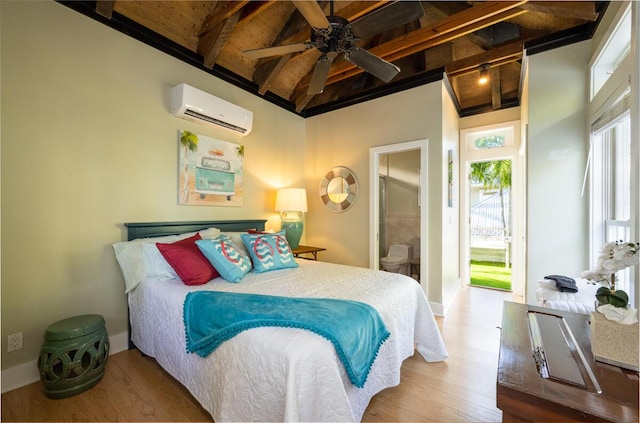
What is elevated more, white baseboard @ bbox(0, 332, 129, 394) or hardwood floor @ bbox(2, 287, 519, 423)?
white baseboard @ bbox(0, 332, 129, 394)

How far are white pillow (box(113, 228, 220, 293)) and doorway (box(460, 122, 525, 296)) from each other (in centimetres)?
429

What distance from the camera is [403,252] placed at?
4.19 metres

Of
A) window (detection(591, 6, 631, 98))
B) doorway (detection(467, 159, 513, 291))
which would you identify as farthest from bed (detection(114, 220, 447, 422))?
doorway (detection(467, 159, 513, 291))

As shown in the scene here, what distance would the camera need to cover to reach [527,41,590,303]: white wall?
245 centimetres

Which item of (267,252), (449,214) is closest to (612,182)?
(449,214)

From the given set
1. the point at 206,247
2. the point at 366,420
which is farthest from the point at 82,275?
the point at 366,420

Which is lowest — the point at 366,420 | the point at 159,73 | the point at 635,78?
the point at 366,420

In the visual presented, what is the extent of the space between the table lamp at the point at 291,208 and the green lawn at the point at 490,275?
320 centimetres

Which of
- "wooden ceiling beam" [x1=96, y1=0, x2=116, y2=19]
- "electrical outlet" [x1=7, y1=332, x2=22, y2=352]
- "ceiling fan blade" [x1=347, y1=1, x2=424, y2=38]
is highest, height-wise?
"wooden ceiling beam" [x1=96, y1=0, x2=116, y2=19]

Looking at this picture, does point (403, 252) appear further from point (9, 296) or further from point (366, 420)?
point (9, 296)

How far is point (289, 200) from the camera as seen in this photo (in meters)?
3.61

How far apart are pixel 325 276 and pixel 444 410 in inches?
46.4

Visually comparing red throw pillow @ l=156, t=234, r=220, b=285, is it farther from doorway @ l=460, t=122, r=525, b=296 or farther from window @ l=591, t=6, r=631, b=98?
doorway @ l=460, t=122, r=525, b=296

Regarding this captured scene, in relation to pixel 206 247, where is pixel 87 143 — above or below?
above
